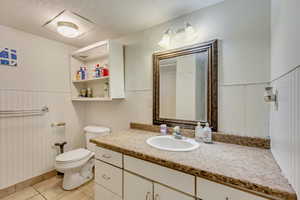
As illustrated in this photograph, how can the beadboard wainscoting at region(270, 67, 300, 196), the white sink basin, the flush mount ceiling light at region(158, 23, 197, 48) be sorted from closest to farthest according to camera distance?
the beadboard wainscoting at region(270, 67, 300, 196), the white sink basin, the flush mount ceiling light at region(158, 23, 197, 48)

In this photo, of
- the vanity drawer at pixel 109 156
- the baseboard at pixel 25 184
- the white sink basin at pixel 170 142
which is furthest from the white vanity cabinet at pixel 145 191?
the baseboard at pixel 25 184

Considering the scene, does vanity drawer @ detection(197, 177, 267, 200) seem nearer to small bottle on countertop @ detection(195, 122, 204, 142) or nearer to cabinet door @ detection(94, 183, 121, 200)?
small bottle on countertop @ detection(195, 122, 204, 142)

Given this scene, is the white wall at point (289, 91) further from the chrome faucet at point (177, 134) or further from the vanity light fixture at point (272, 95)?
the chrome faucet at point (177, 134)

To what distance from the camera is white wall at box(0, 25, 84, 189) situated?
5.66 feet

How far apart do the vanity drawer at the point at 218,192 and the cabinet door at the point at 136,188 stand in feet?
1.18

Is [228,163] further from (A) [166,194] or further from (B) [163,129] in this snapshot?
(B) [163,129]

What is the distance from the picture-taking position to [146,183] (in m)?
1.02

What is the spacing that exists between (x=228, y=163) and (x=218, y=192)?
0.62 ft

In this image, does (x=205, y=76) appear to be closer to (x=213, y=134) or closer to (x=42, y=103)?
(x=213, y=134)

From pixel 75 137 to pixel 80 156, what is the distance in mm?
708

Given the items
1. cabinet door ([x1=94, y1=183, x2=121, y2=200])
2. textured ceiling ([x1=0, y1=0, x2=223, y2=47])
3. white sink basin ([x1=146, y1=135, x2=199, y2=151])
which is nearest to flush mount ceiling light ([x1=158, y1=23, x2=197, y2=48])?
textured ceiling ([x1=0, y1=0, x2=223, y2=47])

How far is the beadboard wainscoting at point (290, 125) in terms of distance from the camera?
1.88ft

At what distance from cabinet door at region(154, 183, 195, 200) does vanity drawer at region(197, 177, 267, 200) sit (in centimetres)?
9

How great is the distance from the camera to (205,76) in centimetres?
135
